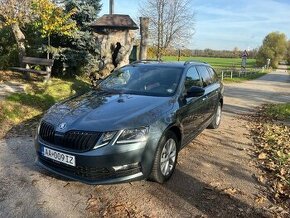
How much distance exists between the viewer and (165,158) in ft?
14.3

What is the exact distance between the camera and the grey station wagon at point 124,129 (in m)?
3.73

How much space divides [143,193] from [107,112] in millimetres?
1158

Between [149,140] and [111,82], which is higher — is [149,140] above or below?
below

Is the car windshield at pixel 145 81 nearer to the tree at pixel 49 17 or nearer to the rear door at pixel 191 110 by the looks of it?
the rear door at pixel 191 110

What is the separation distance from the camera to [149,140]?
3.87 metres

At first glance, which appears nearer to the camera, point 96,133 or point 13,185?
point 96,133

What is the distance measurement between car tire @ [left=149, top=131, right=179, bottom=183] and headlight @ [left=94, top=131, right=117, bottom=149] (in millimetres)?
656

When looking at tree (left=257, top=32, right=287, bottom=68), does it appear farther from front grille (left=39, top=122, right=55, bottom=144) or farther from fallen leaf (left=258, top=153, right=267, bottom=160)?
front grille (left=39, top=122, right=55, bottom=144)

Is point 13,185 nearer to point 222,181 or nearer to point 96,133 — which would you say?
point 96,133

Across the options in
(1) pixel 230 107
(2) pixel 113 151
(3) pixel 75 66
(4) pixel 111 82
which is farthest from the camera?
(3) pixel 75 66

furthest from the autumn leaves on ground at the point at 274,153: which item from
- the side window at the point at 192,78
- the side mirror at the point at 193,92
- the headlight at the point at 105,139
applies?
the headlight at the point at 105,139

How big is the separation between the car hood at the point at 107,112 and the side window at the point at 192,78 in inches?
30.9

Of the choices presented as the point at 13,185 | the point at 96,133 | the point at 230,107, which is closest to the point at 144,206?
the point at 96,133

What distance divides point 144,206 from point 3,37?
563 inches
